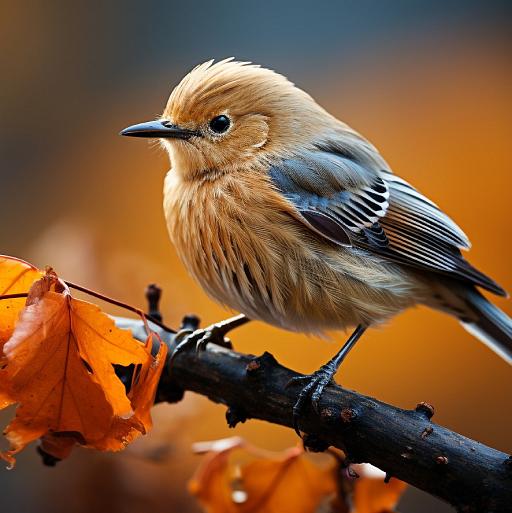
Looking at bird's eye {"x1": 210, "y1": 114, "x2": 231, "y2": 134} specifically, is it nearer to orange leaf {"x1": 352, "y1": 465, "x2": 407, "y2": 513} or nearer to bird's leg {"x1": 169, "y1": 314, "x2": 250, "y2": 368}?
bird's leg {"x1": 169, "y1": 314, "x2": 250, "y2": 368}

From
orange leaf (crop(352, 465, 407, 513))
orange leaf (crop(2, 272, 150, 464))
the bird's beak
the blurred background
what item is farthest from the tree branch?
the blurred background

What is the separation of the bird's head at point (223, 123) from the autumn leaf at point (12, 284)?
847 millimetres

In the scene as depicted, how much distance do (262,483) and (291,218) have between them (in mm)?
734

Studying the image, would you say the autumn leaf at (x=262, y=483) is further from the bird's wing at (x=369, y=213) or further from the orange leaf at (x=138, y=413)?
the bird's wing at (x=369, y=213)

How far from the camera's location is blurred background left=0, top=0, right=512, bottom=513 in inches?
150

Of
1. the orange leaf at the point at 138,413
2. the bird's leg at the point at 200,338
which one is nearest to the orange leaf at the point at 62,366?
the orange leaf at the point at 138,413

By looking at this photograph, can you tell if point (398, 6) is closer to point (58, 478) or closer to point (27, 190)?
point (27, 190)

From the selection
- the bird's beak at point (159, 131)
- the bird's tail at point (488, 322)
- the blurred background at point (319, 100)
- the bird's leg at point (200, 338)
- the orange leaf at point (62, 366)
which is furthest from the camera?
the blurred background at point (319, 100)

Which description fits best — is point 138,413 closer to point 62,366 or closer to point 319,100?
point 62,366

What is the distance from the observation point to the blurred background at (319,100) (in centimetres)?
380

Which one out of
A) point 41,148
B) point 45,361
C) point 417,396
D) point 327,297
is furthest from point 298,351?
point 45,361

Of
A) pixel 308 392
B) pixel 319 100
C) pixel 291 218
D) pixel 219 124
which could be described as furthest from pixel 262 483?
pixel 319 100

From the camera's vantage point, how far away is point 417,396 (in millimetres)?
3781

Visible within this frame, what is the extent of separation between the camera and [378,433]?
63.6 inches
